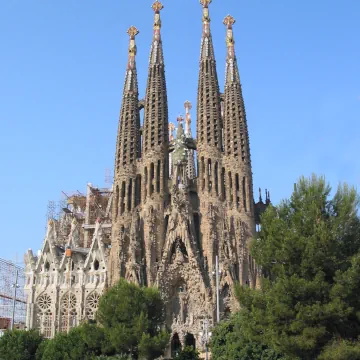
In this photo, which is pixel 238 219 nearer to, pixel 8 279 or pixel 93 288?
pixel 93 288

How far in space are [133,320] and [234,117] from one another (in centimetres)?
1973

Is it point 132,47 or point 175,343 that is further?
point 132,47

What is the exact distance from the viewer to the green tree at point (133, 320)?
26469mm

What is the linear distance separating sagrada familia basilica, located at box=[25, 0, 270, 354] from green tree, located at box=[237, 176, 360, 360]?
50.0 feet

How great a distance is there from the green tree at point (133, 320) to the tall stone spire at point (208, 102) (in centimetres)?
1544

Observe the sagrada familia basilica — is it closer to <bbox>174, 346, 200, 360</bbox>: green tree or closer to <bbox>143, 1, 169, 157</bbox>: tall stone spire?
<bbox>143, 1, 169, 157</bbox>: tall stone spire

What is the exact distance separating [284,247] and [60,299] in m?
26.9

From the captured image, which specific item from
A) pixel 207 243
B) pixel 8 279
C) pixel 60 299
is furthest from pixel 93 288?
pixel 8 279

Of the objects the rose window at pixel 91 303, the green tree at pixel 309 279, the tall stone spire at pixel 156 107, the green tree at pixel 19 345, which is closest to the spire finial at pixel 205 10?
the tall stone spire at pixel 156 107

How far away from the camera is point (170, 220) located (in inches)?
1559

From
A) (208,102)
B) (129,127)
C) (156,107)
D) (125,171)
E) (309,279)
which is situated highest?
(208,102)

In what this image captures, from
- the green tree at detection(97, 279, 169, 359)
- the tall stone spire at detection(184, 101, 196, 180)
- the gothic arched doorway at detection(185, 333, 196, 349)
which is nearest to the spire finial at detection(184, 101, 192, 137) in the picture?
the tall stone spire at detection(184, 101, 196, 180)

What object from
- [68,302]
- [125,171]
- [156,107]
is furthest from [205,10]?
[68,302]

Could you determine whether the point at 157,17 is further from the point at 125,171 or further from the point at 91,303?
the point at 91,303
